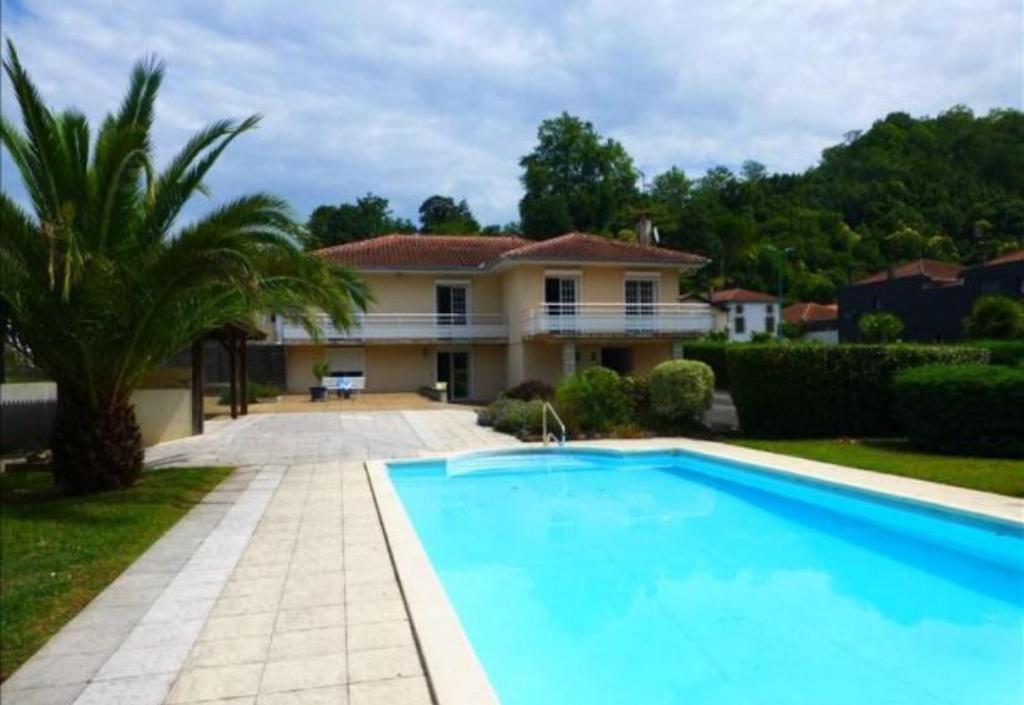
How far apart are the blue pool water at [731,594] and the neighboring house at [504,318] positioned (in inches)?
728

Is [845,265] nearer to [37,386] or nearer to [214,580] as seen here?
[37,386]

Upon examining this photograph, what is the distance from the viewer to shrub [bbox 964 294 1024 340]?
1221 inches

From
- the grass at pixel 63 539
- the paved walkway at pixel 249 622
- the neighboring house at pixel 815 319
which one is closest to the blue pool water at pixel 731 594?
the paved walkway at pixel 249 622

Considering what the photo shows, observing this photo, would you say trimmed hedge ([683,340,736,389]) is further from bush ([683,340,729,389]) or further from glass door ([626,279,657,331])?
glass door ([626,279,657,331])

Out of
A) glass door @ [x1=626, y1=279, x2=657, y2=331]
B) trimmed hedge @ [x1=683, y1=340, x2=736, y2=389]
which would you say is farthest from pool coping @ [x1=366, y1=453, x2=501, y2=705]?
trimmed hedge @ [x1=683, y1=340, x2=736, y2=389]

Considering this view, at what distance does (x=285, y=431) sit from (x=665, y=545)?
40.2 ft

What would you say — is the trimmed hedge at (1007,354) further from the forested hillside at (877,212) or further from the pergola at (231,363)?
the forested hillside at (877,212)

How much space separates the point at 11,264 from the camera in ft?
32.5

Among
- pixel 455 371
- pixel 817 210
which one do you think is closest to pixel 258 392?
pixel 455 371

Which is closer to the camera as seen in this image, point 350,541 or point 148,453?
point 350,541

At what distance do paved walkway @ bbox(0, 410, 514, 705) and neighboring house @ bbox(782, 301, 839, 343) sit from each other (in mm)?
53337

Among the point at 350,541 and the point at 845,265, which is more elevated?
the point at 845,265

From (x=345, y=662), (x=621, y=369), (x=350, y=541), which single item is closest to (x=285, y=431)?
(x=350, y=541)

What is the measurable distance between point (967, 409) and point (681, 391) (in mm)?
6615
